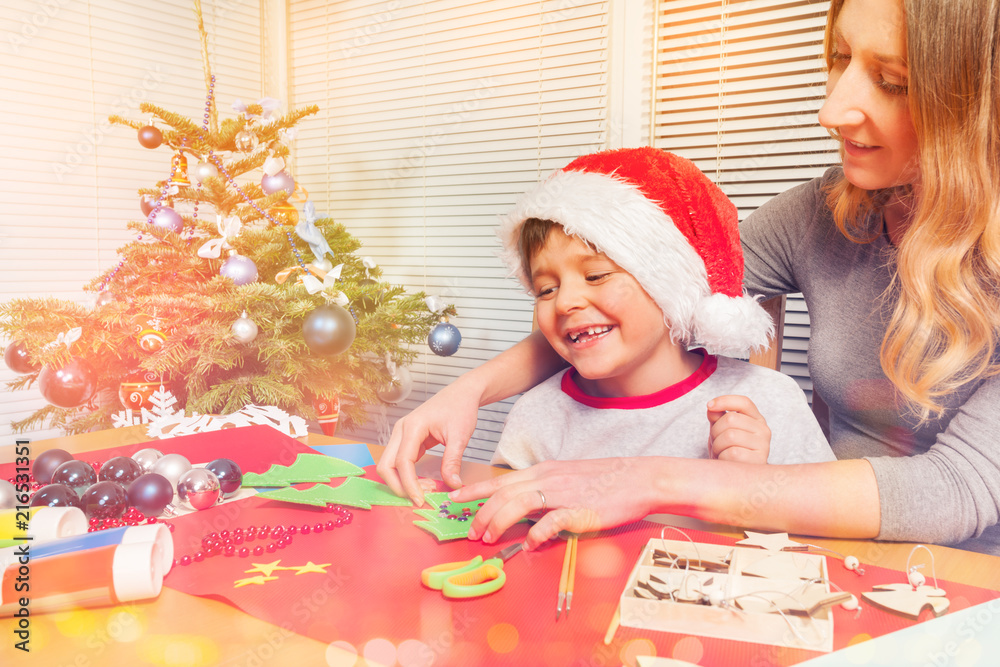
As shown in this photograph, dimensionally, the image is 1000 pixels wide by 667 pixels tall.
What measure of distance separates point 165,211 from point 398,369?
2.49ft

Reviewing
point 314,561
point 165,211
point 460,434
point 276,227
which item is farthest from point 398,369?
point 314,561

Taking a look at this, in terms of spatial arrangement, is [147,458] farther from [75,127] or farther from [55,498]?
[75,127]

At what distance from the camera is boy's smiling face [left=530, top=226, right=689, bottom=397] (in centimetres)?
89

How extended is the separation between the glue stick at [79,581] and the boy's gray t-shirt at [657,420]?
576mm

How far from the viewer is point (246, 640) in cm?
46

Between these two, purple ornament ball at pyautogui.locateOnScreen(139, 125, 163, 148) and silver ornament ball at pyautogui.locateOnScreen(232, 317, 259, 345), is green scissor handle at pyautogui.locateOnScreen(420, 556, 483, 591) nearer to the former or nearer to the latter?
silver ornament ball at pyautogui.locateOnScreen(232, 317, 259, 345)

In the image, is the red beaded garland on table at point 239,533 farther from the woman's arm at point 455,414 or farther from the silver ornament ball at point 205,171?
the silver ornament ball at point 205,171

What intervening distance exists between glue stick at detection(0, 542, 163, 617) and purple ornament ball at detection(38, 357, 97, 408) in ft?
3.79

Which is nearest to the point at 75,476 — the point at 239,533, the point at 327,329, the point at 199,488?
the point at 199,488

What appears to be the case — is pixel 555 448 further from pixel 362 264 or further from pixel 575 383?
pixel 362 264

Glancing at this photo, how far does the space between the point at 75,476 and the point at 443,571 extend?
18.3 inches

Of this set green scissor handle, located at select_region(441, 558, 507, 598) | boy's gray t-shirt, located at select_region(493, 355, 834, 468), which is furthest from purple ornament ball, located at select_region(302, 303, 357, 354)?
green scissor handle, located at select_region(441, 558, 507, 598)

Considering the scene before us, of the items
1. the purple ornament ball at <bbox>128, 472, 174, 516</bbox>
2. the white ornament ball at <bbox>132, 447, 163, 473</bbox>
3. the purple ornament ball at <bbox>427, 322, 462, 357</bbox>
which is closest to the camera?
the purple ornament ball at <bbox>128, 472, 174, 516</bbox>

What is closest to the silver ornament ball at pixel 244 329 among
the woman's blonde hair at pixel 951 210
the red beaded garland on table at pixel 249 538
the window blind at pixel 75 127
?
the window blind at pixel 75 127
